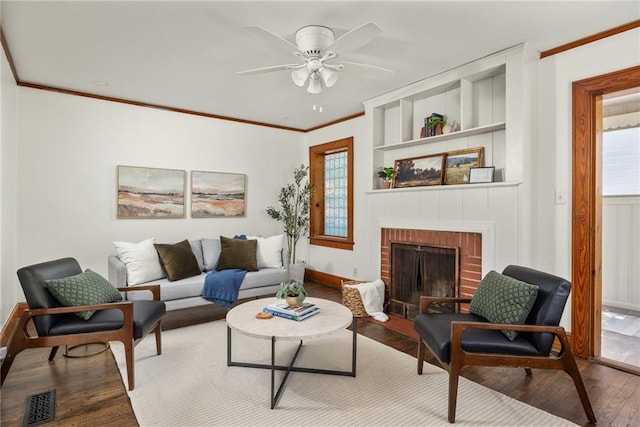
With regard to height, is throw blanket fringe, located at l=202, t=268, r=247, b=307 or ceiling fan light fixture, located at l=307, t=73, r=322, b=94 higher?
ceiling fan light fixture, located at l=307, t=73, r=322, b=94

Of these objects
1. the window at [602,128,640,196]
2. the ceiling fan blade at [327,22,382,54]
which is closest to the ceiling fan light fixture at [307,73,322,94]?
the ceiling fan blade at [327,22,382,54]

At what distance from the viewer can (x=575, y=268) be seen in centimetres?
287

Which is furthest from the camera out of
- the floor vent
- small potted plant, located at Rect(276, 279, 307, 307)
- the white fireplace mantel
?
the white fireplace mantel

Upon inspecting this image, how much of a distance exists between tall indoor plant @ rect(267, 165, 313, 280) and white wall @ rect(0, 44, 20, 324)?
3.05m

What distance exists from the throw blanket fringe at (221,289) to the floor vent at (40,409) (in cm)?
157

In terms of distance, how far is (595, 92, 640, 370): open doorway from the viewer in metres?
4.16

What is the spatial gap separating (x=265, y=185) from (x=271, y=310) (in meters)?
3.33

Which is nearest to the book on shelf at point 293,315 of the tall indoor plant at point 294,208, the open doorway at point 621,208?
the tall indoor plant at point 294,208

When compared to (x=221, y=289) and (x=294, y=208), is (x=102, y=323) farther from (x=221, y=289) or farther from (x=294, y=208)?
(x=294, y=208)

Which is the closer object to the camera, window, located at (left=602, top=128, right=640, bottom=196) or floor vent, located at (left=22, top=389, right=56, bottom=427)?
floor vent, located at (left=22, top=389, right=56, bottom=427)

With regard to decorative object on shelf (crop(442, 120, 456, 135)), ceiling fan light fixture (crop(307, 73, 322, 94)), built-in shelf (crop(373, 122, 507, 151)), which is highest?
ceiling fan light fixture (crop(307, 73, 322, 94))

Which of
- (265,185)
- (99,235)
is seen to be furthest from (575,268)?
(99,235)

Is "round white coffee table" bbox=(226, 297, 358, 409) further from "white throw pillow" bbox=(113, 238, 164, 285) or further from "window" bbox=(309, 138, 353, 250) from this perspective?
"window" bbox=(309, 138, 353, 250)

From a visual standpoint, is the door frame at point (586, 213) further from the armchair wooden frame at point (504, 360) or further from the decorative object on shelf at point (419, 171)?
the decorative object on shelf at point (419, 171)
